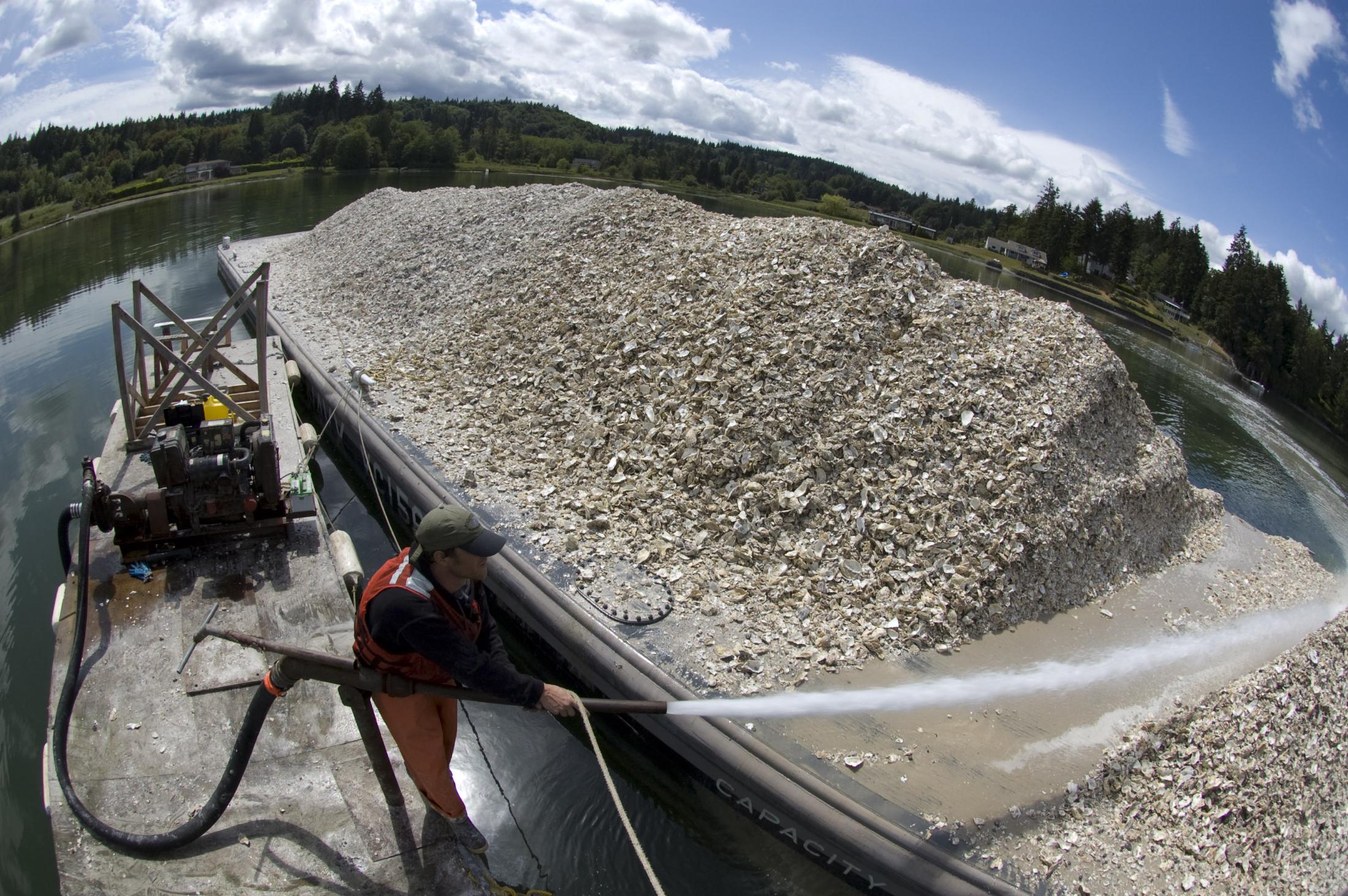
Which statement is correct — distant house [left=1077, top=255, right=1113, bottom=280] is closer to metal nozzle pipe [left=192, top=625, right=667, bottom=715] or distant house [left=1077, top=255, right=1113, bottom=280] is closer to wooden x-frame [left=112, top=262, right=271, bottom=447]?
wooden x-frame [left=112, top=262, right=271, bottom=447]

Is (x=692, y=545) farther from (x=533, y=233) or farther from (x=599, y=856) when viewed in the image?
(x=533, y=233)

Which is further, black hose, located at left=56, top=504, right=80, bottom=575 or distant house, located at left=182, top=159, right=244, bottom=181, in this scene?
distant house, located at left=182, top=159, right=244, bottom=181

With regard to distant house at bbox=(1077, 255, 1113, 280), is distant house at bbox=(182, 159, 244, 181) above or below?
below

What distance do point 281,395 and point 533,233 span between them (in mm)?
6044

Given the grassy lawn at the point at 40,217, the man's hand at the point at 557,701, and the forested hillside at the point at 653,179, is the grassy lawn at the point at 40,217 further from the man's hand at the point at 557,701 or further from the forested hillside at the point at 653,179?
the man's hand at the point at 557,701

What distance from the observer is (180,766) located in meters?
4.34

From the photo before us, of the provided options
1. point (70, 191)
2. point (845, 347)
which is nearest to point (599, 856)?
point (845, 347)

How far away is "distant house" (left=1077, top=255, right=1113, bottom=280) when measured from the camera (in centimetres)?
5156

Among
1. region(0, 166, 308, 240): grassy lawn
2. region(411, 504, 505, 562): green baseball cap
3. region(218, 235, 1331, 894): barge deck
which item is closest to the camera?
region(411, 504, 505, 562): green baseball cap

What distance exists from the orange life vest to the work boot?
1271 mm

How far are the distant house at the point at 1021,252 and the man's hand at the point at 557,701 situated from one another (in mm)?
57741

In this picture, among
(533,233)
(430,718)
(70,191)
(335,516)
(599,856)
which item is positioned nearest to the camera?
(430,718)

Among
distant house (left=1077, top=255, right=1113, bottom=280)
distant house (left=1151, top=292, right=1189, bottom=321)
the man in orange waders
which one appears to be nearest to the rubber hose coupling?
the man in orange waders

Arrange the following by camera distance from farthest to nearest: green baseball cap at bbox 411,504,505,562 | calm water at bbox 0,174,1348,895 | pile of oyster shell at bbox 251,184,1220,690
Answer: pile of oyster shell at bbox 251,184,1220,690
calm water at bbox 0,174,1348,895
green baseball cap at bbox 411,504,505,562
